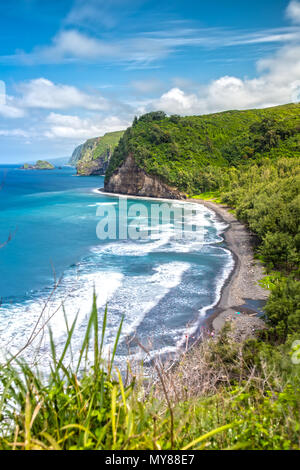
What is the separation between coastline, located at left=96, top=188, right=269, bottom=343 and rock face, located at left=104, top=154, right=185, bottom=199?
141 feet

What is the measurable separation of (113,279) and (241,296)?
1025 centimetres

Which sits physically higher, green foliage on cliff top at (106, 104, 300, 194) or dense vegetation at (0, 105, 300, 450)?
green foliage on cliff top at (106, 104, 300, 194)

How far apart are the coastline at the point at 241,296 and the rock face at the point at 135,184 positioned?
141 ft

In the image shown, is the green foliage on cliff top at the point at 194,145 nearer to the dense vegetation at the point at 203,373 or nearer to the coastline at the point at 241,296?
the dense vegetation at the point at 203,373

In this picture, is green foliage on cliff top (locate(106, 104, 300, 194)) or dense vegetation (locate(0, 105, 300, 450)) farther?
green foliage on cliff top (locate(106, 104, 300, 194))

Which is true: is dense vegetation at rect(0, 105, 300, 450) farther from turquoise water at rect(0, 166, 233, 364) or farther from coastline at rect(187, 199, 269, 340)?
turquoise water at rect(0, 166, 233, 364)

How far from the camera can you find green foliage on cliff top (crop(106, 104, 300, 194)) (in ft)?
250

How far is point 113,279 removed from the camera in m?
24.6

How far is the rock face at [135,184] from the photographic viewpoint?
76444mm

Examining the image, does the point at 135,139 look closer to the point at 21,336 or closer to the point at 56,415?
the point at 21,336

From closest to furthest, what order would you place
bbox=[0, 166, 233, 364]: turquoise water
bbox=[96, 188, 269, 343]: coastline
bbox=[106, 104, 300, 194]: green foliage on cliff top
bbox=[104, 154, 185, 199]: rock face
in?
1. bbox=[96, 188, 269, 343]: coastline
2. bbox=[0, 166, 233, 364]: turquoise water
3. bbox=[106, 104, 300, 194]: green foliage on cliff top
4. bbox=[104, 154, 185, 199]: rock face

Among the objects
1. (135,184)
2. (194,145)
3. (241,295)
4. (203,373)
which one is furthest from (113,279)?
(194,145)

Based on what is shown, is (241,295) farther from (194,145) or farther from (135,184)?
(194,145)

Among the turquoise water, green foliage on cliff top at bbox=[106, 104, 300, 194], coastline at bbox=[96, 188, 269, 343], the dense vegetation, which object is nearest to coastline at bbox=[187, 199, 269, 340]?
coastline at bbox=[96, 188, 269, 343]
